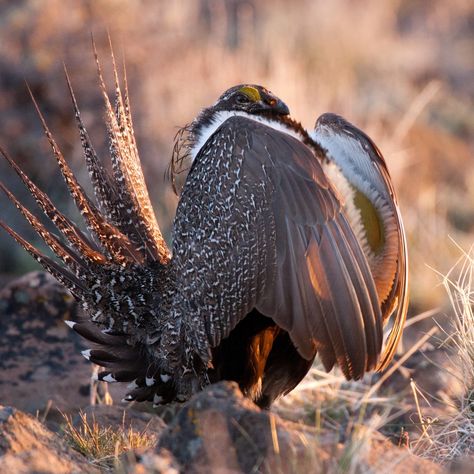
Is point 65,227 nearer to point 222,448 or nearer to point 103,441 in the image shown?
Result: point 103,441

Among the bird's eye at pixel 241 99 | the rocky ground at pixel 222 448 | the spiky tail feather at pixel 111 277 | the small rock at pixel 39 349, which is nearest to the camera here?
the rocky ground at pixel 222 448

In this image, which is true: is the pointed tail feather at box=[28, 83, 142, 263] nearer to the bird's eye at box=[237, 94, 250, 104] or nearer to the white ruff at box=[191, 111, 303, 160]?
the white ruff at box=[191, 111, 303, 160]

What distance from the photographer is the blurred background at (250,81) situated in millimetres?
7590

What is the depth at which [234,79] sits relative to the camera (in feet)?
31.7

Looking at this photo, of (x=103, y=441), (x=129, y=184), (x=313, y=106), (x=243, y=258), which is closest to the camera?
(x=243, y=258)

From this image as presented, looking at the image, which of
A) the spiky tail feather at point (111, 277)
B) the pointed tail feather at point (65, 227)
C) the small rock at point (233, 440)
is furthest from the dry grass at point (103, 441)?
the small rock at point (233, 440)

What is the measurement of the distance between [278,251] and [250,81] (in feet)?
21.1

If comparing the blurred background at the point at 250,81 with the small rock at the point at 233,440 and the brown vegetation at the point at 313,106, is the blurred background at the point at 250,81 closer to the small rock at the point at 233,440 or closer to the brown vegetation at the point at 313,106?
the brown vegetation at the point at 313,106

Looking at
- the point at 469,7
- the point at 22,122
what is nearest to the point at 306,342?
the point at 22,122

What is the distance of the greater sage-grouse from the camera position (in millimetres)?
3162

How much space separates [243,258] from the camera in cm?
333

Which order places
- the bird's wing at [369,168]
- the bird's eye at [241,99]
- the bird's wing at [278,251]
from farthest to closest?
the bird's eye at [241,99] → the bird's wing at [369,168] → the bird's wing at [278,251]

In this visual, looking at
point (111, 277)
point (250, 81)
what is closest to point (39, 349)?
point (111, 277)

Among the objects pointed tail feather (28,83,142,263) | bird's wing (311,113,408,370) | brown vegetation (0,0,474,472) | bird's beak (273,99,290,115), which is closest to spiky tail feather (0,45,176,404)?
pointed tail feather (28,83,142,263)
